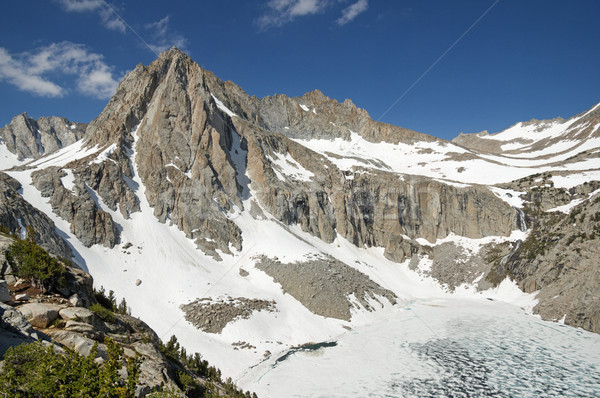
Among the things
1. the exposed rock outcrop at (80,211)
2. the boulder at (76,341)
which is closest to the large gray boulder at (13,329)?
the boulder at (76,341)

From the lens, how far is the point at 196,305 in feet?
134

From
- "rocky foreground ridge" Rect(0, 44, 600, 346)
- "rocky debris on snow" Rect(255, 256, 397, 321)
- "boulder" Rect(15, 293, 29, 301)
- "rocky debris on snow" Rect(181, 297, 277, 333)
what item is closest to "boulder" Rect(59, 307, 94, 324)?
"boulder" Rect(15, 293, 29, 301)

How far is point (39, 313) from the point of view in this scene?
10477mm

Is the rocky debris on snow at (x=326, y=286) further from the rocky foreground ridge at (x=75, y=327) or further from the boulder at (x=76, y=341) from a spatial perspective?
the boulder at (x=76, y=341)

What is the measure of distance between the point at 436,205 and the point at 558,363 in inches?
2266

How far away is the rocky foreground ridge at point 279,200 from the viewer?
156ft

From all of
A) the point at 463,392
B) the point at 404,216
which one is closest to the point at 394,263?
the point at 404,216

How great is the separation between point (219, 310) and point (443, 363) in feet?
79.7

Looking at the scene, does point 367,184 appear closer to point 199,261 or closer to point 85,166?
point 199,261

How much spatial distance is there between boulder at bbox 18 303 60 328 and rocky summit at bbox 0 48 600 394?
582 mm

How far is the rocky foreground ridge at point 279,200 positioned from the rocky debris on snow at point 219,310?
234 mm

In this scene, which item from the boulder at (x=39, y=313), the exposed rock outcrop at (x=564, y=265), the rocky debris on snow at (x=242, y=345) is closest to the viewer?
the boulder at (x=39, y=313)

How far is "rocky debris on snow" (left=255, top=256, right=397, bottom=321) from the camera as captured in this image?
152 ft

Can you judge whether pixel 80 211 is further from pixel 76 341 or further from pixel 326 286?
pixel 76 341
